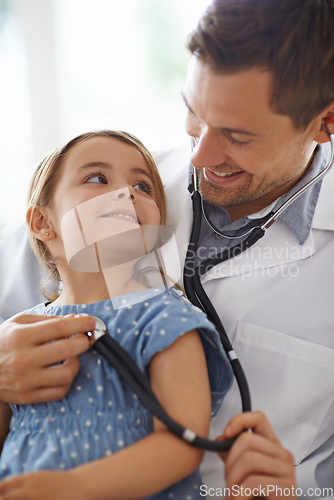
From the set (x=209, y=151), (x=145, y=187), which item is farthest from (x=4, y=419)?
(x=209, y=151)

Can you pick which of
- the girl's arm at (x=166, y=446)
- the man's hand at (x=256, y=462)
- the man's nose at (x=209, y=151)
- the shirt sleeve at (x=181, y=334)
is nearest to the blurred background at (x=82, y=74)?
the man's nose at (x=209, y=151)

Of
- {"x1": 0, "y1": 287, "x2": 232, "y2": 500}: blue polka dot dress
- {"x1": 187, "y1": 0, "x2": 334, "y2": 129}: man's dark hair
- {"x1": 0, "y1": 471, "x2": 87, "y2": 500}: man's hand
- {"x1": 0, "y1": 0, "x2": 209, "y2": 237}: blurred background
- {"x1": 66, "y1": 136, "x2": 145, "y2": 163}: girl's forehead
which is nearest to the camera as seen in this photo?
{"x1": 0, "y1": 471, "x2": 87, "y2": 500}: man's hand

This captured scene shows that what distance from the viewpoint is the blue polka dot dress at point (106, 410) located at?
90 centimetres

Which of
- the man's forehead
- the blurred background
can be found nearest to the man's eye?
the man's forehead

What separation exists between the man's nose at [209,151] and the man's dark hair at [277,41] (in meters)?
0.14

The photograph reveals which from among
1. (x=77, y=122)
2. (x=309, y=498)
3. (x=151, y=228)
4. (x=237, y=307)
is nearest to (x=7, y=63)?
(x=77, y=122)

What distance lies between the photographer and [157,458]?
84 centimetres

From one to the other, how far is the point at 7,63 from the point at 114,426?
78.1 inches

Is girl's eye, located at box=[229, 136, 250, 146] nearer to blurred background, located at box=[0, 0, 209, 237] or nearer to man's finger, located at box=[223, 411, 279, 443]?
man's finger, located at box=[223, 411, 279, 443]

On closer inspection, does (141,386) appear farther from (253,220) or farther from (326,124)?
(326,124)

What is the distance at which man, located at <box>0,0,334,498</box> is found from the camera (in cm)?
103

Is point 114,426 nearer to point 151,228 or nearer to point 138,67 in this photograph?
point 151,228

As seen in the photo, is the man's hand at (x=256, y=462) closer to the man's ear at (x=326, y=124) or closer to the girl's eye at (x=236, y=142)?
the girl's eye at (x=236, y=142)

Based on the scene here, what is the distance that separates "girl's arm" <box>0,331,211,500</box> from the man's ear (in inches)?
23.1
